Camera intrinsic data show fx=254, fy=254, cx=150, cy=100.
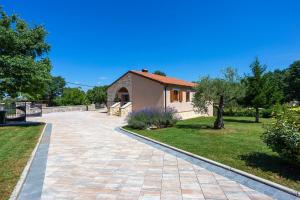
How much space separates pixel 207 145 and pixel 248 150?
1484mm

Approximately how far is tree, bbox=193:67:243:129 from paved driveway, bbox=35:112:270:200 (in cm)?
689

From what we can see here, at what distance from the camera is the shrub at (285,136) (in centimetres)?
564

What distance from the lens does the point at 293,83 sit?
4875 centimetres

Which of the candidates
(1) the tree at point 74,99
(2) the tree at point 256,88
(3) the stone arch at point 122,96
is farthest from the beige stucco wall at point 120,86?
(1) the tree at point 74,99

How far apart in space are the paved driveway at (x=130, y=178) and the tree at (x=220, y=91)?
6.89 metres

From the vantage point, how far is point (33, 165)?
22.5 feet

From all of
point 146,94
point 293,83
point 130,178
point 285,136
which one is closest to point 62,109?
point 146,94

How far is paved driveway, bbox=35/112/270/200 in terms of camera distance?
4777 millimetres

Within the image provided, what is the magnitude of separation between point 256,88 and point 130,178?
1922 cm

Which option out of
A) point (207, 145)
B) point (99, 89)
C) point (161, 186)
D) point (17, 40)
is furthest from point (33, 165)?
point (99, 89)

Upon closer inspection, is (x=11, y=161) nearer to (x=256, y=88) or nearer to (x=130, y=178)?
(x=130, y=178)

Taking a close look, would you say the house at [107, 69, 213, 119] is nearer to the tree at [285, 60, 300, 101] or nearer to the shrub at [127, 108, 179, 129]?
the shrub at [127, 108, 179, 129]

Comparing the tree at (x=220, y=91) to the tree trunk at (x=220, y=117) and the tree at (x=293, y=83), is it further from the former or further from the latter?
the tree at (x=293, y=83)

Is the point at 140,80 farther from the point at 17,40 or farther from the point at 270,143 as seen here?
the point at 270,143
